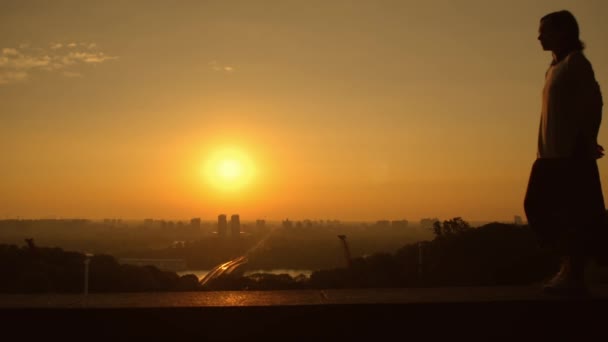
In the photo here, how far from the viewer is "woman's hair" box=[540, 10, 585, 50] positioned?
4.54 meters

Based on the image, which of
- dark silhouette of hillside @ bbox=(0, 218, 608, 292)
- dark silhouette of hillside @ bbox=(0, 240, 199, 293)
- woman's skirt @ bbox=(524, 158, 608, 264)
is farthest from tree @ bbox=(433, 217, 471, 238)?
woman's skirt @ bbox=(524, 158, 608, 264)

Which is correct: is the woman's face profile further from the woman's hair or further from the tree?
the tree

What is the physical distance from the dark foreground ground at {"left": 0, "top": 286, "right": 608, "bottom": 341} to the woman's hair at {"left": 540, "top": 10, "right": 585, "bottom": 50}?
2201mm

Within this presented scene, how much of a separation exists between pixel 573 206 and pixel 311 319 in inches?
96.6

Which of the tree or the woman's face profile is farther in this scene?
the tree

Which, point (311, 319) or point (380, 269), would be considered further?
point (380, 269)

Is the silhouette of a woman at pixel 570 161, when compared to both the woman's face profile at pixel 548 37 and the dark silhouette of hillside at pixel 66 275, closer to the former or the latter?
the woman's face profile at pixel 548 37

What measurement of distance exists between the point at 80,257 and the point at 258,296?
114 feet

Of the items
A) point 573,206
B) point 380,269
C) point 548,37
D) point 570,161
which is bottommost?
point 380,269

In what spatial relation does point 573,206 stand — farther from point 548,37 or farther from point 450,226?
point 450,226

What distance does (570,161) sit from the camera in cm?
447

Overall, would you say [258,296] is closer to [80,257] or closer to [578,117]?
[578,117]

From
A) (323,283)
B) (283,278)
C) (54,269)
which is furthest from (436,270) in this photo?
(54,269)

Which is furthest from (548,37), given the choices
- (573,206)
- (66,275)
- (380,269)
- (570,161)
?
(380,269)
